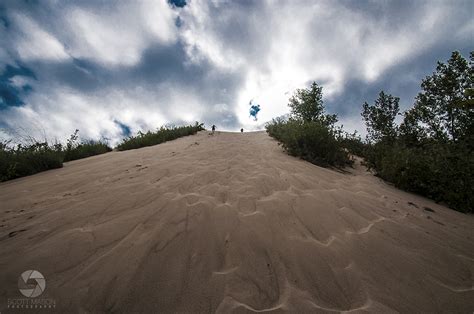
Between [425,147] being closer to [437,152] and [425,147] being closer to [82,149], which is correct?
[437,152]

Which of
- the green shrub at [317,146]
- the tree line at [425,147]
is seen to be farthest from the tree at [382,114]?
the green shrub at [317,146]

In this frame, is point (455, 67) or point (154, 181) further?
point (455, 67)

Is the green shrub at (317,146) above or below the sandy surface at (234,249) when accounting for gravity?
above

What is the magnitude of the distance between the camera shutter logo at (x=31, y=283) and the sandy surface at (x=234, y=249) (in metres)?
0.04

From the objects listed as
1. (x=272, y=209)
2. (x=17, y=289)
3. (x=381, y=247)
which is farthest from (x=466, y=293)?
(x=17, y=289)

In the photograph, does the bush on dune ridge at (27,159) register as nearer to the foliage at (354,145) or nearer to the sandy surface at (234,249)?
the sandy surface at (234,249)

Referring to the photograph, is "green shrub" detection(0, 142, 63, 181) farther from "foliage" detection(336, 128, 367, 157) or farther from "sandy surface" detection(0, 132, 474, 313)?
"foliage" detection(336, 128, 367, 157)

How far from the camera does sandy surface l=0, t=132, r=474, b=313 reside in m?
1.39

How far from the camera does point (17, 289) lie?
4.66 feet

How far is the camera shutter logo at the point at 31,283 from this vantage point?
1390mm

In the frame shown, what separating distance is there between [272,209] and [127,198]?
1971 millimetres

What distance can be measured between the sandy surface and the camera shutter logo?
38mm

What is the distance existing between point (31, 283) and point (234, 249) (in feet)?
4.98

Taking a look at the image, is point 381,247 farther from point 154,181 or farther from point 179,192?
point 154,181
